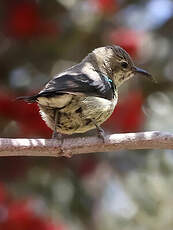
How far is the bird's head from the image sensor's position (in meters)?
3.95

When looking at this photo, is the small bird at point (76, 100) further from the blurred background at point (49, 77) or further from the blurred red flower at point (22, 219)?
the blurred red flower at point (22, 219)

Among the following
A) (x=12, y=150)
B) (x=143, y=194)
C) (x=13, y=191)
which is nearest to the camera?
(x=12, y=150)

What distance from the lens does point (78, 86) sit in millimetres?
3199

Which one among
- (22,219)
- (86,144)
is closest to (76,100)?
(86,144)

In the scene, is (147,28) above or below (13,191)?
above

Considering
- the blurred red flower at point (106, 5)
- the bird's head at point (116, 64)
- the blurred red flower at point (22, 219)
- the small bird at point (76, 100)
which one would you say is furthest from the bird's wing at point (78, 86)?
the blurred red flower at point (22, 219)

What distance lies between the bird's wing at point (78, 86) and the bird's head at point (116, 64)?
187 millimetres

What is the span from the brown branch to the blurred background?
1012 mm

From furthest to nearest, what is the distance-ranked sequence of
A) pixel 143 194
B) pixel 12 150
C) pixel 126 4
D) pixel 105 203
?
1. pixel 105 203
2. pixel 126 4
3. pixel 143 194
4. pixel 12 150

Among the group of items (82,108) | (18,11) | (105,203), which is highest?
(18,11)

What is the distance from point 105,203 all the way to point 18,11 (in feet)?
7.53

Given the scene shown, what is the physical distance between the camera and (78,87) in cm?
319

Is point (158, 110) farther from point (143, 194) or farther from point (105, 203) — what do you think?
point (105, 203)

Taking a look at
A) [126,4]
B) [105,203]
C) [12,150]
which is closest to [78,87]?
[12,150]
